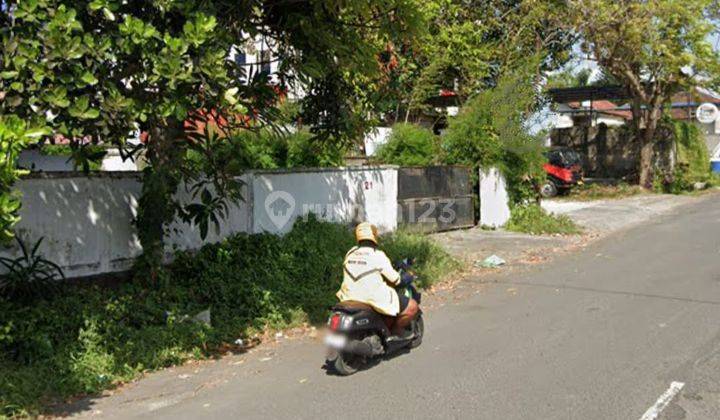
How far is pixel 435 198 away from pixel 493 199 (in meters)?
1.94

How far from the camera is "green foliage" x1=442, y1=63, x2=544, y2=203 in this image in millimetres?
15555

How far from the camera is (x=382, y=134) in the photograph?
1666 cm

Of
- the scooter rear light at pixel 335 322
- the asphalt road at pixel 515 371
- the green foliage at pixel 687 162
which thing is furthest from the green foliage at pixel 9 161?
the green foliage at pixel 687 162

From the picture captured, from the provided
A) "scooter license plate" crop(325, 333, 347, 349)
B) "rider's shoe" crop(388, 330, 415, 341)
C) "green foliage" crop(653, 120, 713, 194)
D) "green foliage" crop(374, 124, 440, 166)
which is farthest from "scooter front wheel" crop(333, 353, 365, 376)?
"green foliage" crop(653, 120, 713, 194)

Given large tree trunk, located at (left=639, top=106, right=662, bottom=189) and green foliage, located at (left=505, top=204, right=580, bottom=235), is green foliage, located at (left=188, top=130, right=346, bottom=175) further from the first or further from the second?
large tree trunk, located at (left=639, top=106, right=662, bottom=189)

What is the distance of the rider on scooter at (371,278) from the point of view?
6.45m

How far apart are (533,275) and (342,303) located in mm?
5443

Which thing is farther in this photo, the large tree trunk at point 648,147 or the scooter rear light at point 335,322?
the large tree trunk at point 648,147

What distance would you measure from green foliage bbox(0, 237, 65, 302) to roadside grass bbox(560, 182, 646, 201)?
66.6ft

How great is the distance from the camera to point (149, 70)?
19.0 feet

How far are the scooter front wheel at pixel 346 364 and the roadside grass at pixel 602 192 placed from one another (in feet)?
63.9

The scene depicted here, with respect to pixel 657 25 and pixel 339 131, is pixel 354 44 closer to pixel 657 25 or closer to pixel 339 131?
pixel 339 131

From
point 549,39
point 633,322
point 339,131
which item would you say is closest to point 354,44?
point 339,131

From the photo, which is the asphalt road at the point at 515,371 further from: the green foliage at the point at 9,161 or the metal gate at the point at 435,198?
the metal gate at the point at 435,198
